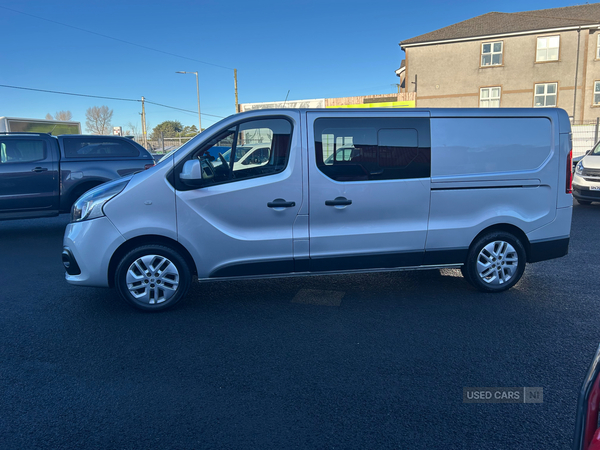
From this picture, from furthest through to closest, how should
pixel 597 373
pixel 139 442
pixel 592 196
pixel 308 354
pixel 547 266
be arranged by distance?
pixel 592 196 < pixel 547 266 < pixel 308 354 < pixel 139 442 < pixel 597 373

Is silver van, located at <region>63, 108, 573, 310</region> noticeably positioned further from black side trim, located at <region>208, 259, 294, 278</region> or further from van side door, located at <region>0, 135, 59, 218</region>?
van side door, located at <region>0, 135, 59, 218</region>

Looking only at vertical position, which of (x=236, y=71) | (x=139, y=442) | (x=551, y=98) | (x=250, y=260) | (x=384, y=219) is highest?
(x=236, y=71)

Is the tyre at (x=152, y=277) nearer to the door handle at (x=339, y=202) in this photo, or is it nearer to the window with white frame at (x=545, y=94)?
the door handle at (x=339, y=202)

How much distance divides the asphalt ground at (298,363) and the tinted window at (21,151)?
4198 millimetres

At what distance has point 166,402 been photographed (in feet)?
10.2

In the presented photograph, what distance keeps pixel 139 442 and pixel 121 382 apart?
791mm

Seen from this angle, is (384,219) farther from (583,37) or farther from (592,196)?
(583,37)

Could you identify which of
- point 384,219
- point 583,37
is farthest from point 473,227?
point 583,37

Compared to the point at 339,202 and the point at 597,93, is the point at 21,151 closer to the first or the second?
the point at 339,202

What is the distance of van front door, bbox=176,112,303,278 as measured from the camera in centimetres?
467

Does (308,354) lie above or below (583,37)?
below

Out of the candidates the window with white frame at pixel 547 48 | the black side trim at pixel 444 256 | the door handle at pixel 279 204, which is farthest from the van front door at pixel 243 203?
the window with white frame at pixel 547 48

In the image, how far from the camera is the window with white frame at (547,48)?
2903 cm

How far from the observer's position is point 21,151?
30.2 feet
